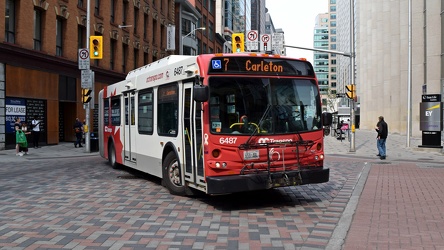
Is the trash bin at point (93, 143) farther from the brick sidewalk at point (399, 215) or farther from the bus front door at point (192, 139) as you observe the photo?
the bus front door at point (192, 139)

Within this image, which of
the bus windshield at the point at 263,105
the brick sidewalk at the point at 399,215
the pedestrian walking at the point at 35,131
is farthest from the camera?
the pedestrian walking at the point at 35,131

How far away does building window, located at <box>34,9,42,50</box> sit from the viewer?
25188mm

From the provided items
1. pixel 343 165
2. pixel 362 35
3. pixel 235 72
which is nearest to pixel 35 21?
pixel 343 165

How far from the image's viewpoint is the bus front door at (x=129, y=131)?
39.1 ft

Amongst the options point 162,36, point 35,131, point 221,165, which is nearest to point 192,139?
point 221,165

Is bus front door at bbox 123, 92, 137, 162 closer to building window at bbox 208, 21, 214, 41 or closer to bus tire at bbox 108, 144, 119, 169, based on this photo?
bus tire at bbox 108, 144, 119, 169

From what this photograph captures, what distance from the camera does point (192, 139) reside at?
8.20 m

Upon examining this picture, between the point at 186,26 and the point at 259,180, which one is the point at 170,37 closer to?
the point at 186,26

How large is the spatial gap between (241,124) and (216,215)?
1.69 meters

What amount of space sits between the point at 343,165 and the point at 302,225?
965cm

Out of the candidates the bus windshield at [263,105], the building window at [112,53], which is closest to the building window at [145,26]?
the building window at [112,53]

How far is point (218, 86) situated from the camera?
7766 millimetres

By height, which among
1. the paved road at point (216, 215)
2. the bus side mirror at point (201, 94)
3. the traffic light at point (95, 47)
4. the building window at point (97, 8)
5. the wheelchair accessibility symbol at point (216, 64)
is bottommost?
the paved road at point (216, 215)

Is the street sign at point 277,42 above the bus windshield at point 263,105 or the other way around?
above
